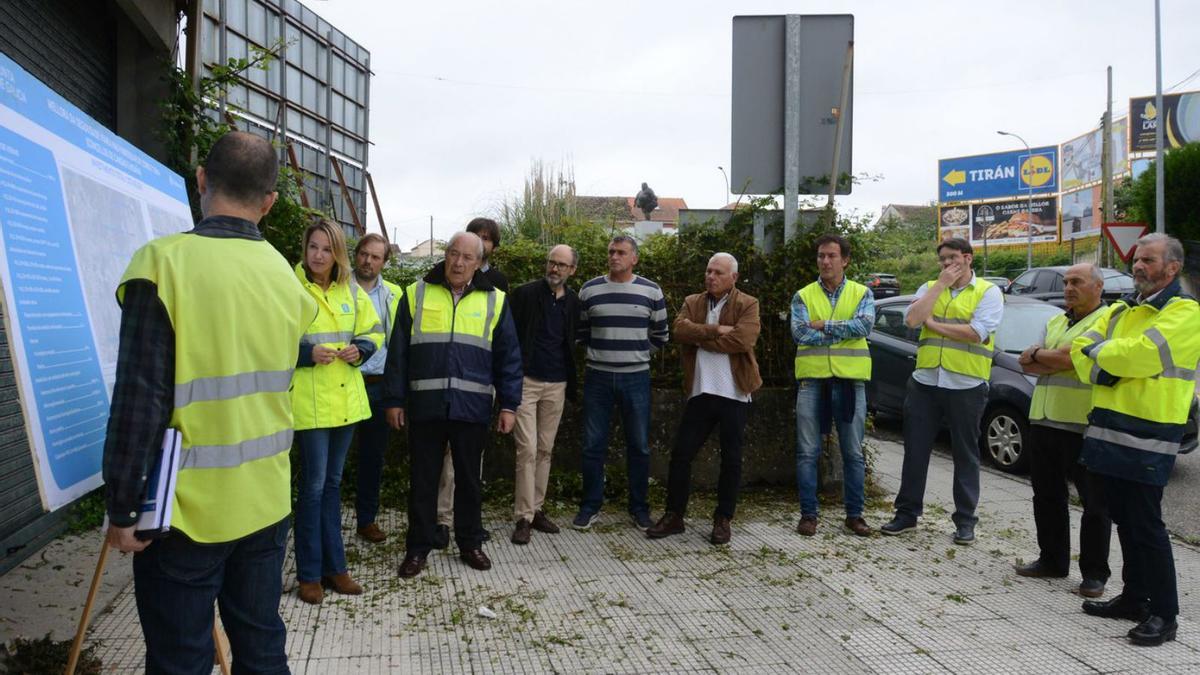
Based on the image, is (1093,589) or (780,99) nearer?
(1093,589)

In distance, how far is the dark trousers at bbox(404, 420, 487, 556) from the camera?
5.18m

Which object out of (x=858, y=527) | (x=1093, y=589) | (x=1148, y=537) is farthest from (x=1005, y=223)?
(x=1148, y=537)

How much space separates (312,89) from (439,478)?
2328 cm

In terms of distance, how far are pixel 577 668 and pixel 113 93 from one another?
19.1ft

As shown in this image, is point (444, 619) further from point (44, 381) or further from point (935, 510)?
point (935, 510)

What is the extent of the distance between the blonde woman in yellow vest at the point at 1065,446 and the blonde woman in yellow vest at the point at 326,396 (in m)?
3.73

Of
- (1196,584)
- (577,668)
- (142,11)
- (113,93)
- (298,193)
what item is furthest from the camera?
(298,193)

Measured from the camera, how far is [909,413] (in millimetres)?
6273

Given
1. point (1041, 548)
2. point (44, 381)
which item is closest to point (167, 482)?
point (44, 381)

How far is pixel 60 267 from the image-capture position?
2977 mm

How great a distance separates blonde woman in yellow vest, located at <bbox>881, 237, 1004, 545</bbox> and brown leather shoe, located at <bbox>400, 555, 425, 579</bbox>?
310 cm

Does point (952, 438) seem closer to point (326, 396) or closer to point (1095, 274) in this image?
point (1095, 274)

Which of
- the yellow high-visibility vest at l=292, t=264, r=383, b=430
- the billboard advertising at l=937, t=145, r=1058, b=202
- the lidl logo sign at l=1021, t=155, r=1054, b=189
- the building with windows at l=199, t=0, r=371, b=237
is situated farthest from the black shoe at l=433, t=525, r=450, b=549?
the lidl logo sign at l=1021, t=155, r=1054, b=189

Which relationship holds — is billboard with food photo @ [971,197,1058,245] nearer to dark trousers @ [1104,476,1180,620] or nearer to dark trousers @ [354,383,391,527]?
dark trousers @ [1104,476,1180,620]
